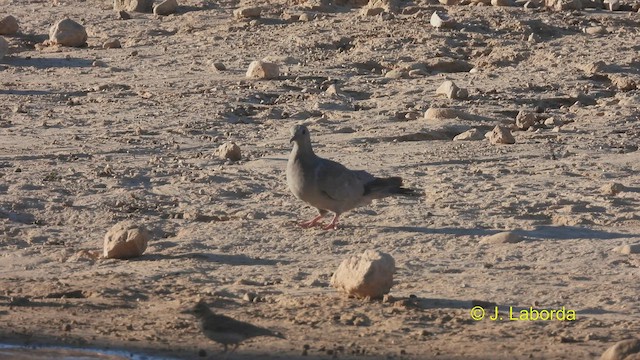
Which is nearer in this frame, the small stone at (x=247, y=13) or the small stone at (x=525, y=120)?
the small stone at (x=525, y=120)

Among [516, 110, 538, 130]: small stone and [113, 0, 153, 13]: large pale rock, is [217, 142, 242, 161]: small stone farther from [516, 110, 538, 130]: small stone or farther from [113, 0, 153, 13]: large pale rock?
[113, 0, 153, 13]: large pale rock

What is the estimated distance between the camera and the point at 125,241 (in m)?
8.85

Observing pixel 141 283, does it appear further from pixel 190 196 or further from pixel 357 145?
pixel 357 145

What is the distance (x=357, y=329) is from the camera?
24.8 ft

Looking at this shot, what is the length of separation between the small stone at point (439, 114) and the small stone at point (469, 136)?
0.52 m

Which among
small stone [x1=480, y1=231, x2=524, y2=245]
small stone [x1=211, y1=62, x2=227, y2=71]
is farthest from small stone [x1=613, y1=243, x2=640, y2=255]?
small stone [x1=211, y1=62, x2=227, y2=71]

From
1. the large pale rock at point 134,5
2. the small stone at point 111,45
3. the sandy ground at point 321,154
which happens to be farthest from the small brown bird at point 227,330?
the large pale rock at point 134,5

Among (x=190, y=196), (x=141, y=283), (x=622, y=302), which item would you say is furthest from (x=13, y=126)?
(x=622, y=302)

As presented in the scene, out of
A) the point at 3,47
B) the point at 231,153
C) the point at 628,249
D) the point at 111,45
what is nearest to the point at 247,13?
the point at 111,45

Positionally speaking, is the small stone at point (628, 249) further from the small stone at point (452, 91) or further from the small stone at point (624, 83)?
the small stone at point (624, 83)

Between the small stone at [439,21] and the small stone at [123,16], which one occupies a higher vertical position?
the small stone at [439,21]

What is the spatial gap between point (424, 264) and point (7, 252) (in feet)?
8.30

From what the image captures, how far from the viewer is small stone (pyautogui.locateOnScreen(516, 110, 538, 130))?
1245cm

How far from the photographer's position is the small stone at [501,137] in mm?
11742
